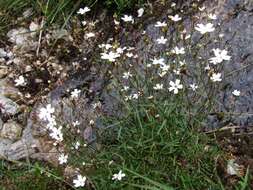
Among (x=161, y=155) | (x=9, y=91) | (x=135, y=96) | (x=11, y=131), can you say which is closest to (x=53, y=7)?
(x=9, y=91)

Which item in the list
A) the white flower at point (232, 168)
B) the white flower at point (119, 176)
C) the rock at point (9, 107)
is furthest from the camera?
the rock at point (9, 107)

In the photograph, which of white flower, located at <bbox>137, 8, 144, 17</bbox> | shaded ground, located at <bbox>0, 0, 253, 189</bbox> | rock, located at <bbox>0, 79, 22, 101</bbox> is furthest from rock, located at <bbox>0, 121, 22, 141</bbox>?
white flower, located at <bbox>137, 8, 144, 17</bbox>

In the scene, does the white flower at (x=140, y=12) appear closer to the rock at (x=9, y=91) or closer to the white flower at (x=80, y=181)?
the rock at (x=9, y=91)

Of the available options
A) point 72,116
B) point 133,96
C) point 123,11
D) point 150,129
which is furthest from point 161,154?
point 123,11

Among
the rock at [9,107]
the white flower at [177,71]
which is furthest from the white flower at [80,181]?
the rock at [9,107]

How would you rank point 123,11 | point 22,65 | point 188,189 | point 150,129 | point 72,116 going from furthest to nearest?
point 22,65 → point 123,11 → point 72,116 → point 150,129 → point 188,189

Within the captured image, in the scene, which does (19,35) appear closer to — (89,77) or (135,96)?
(89,77)

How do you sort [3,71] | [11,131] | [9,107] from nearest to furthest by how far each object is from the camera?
[11,131]
[9,107]
[3,71]

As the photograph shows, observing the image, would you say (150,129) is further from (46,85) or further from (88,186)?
(46,85)
